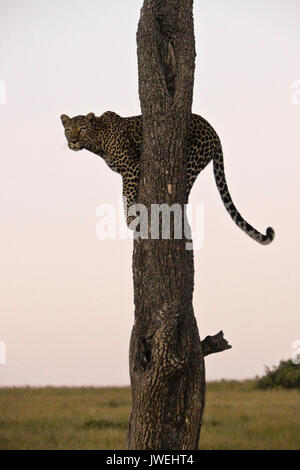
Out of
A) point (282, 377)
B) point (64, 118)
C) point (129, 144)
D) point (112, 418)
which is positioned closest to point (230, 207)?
point (129, 144)

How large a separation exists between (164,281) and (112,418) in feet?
12.4

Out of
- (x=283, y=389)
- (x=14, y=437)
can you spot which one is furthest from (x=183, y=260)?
(x=283, y=389)

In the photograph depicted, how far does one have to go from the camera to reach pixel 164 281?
6656 millimetres

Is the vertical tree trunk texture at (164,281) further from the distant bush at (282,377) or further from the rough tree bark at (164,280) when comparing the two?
the distant bush at (282,377)

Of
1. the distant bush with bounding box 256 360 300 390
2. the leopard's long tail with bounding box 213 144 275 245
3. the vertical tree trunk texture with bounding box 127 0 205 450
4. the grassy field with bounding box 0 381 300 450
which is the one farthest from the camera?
the distant bush with bounding box 256 360 300 390

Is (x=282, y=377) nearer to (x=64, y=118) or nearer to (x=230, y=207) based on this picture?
(x=230, y=207)

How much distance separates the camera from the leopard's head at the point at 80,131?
734 cm

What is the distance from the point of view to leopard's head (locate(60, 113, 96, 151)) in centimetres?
734

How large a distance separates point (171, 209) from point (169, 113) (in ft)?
2.92

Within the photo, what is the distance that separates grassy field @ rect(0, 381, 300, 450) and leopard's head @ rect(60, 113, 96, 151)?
3372mm

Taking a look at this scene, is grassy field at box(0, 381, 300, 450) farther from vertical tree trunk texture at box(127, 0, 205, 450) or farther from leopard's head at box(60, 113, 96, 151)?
leopard's head at box(60, 113, 96, 151)

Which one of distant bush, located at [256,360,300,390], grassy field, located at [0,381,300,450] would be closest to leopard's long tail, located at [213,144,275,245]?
grassy field, located at [0,381,300,450]

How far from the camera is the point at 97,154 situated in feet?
24.5

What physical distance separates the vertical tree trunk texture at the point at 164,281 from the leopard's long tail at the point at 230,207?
2.76 feet
